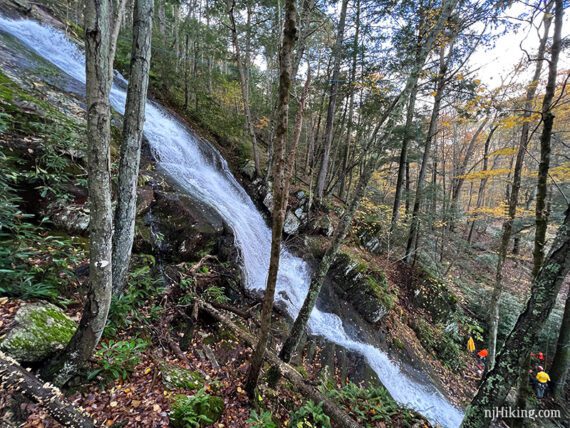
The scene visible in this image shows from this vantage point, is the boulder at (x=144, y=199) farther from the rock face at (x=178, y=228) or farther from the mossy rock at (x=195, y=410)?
the mossy rock at (x=195, y=410)

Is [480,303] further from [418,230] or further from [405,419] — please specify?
[405,419]

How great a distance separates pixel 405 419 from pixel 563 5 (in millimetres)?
7721

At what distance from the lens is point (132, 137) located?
3.65 metres

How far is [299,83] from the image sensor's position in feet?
48.0

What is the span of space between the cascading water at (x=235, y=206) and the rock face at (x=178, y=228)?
813 mm

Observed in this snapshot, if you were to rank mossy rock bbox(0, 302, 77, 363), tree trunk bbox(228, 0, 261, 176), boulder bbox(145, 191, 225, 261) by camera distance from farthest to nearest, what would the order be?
tree trunk bbox(228, 0, 261, 176), boulder bbox(145, 191, 225, 261), mossy rock bbox(0, 302, 77, 363)

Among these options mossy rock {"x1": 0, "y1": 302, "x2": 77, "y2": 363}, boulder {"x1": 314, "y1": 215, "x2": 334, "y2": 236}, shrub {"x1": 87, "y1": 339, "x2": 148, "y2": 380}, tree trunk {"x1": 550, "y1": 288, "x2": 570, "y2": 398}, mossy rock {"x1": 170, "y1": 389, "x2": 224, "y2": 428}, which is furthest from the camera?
boulder {"x1": 314, "y1": 215, "x2": 334, "y2": 236}

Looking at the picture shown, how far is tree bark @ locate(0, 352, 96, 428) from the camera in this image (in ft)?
7.39

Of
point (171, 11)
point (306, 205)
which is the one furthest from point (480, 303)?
point (171, 11)

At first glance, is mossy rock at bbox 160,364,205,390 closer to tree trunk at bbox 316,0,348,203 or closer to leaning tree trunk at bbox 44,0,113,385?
leaning tree trunk at bbox 44,0,113,385

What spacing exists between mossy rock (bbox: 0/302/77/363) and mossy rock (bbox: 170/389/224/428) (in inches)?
59.0

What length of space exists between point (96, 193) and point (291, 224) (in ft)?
26.7

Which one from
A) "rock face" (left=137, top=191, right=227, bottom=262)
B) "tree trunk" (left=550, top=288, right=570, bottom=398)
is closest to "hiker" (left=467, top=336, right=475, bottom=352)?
"tree trunk" (left=550, top=288, right=570, bottom=398)

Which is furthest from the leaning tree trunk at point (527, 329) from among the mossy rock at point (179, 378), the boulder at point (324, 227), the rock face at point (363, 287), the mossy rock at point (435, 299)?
the boulder at point (324, 227)
